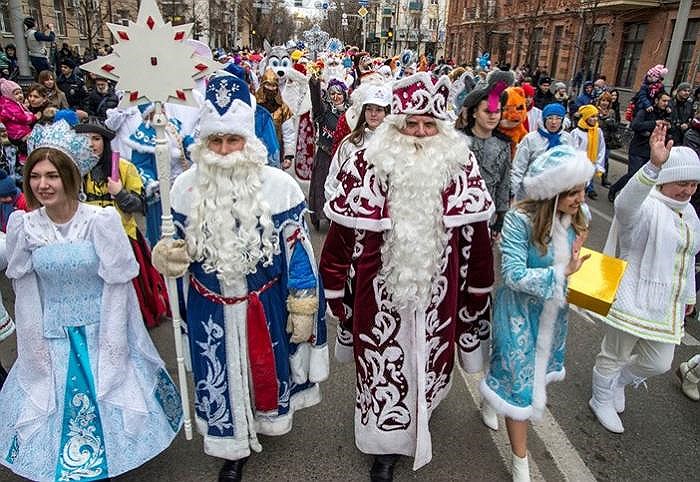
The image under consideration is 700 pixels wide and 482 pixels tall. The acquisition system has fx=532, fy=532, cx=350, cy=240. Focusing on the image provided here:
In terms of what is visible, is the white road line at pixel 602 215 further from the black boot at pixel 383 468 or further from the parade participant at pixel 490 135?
the black boot at pixel 383 468

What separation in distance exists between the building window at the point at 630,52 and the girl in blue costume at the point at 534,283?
24.6 m

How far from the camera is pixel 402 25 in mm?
74625

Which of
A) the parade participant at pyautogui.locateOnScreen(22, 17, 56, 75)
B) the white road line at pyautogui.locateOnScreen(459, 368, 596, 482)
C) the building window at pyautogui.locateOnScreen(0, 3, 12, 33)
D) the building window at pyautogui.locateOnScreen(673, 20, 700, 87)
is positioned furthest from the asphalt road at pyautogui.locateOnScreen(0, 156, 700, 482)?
the building window at pyautogui.locateOnScreen(0, 3, 12, 33)

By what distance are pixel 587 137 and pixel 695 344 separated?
3872 millimetres

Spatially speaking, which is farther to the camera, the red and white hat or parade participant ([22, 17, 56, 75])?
parade participant ([22, 17, 56, 75])

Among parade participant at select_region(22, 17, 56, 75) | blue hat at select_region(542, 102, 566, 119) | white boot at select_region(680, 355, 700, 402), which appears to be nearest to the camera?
white boot at select_region(680, 355, 700, 402)

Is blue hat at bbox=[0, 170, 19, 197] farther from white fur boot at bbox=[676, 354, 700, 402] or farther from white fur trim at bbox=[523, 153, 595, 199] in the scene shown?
white fur boot at bbox=[676, 354, 700, 402]

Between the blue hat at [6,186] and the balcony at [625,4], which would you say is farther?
the balcony at [625,4]

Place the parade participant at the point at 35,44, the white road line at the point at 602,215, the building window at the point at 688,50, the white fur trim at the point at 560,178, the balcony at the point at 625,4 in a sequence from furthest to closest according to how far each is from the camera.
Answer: the balcony at the point at 625,4 < the building window at the point at 688,50 < the parade participant at the point at 35,44 < the white road line at the point at 602,215 < the white fur trim at the point at 560,178

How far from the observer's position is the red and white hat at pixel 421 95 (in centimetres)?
251

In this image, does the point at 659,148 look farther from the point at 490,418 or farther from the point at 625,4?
the point at 625,4

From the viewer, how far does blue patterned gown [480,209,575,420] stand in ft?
8.49

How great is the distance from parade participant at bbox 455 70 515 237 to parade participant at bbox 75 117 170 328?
116 inches

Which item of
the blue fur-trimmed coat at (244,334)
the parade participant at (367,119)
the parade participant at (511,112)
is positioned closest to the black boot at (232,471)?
the blue fur-trimmed coat at (244,334)
